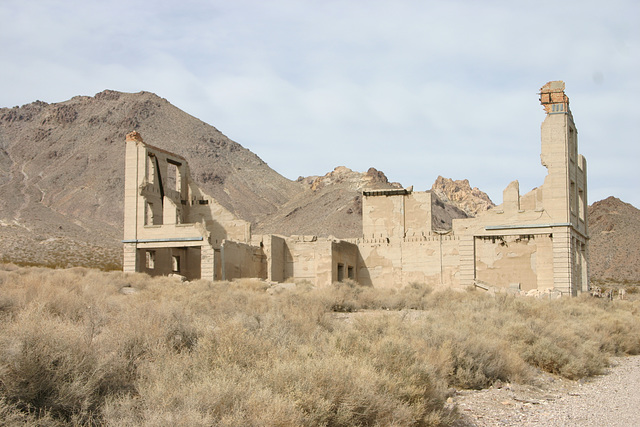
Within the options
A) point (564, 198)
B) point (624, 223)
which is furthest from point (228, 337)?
point (624, 223)

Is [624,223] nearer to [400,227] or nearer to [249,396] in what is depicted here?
[400,227]

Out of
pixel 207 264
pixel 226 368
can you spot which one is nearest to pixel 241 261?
pixel 207 264

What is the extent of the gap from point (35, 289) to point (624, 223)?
231 feet

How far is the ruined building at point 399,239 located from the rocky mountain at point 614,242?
3167 centimetres

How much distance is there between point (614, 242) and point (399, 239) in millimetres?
43378

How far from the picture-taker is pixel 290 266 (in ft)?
119

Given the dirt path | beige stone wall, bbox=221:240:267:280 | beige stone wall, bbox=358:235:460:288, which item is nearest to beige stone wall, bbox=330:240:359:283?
beige stone wall, bbox=358:235:460:288

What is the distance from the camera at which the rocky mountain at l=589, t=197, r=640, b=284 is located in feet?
212

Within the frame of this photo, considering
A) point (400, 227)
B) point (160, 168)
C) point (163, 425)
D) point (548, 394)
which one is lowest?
point (548, 394)

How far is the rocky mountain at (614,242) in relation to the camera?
6456cm

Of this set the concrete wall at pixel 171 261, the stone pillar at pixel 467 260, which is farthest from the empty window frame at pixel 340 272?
the concrete wall at pixel 171 261

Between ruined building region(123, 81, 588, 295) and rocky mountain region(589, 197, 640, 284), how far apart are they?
104 ft

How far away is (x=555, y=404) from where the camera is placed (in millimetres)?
10844

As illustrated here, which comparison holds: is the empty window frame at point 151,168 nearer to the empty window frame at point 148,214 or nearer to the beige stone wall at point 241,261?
the empty window frame at point 148,214
